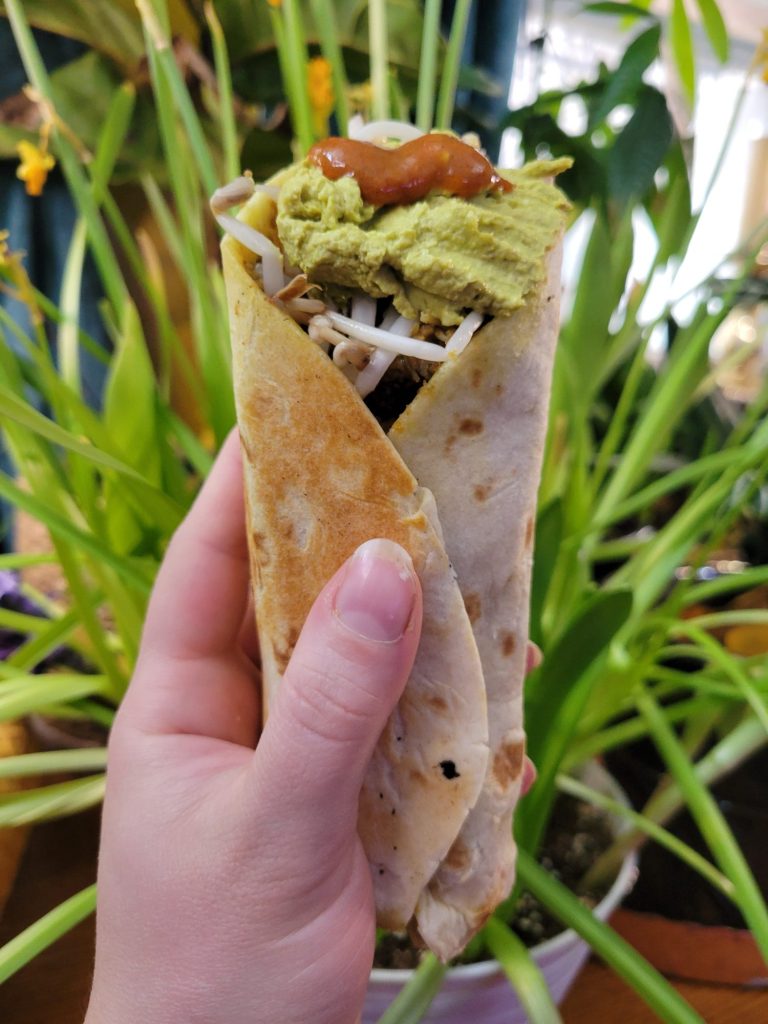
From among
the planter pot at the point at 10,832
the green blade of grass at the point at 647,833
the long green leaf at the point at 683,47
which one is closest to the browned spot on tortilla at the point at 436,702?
the green blade of grass at the point at 647,833

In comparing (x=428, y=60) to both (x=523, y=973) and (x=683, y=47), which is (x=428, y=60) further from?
(x=523, y=973)

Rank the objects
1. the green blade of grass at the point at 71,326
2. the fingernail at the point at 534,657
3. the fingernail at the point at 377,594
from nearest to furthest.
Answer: the fingernail at the point at 377,594 → the fingernail at the point at 534,657 → the green blade of grass at the point at 71,326

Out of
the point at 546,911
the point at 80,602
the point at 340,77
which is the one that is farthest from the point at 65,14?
the point at 546,911

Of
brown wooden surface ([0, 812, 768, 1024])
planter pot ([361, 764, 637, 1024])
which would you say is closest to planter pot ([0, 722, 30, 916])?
brown wooden surface ([0, 812, 768, 1024])

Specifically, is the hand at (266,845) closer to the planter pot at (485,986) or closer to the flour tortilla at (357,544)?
the flour tortilla at (357,544)

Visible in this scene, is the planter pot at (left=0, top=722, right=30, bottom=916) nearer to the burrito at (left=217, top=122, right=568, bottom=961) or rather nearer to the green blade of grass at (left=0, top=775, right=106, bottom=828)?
the green blade of grass at (left=0, top=775, right=106, bottom=828)

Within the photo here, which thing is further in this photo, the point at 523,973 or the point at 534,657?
the point at 534,657

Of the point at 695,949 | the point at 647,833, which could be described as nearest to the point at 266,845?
the point at 647,833
